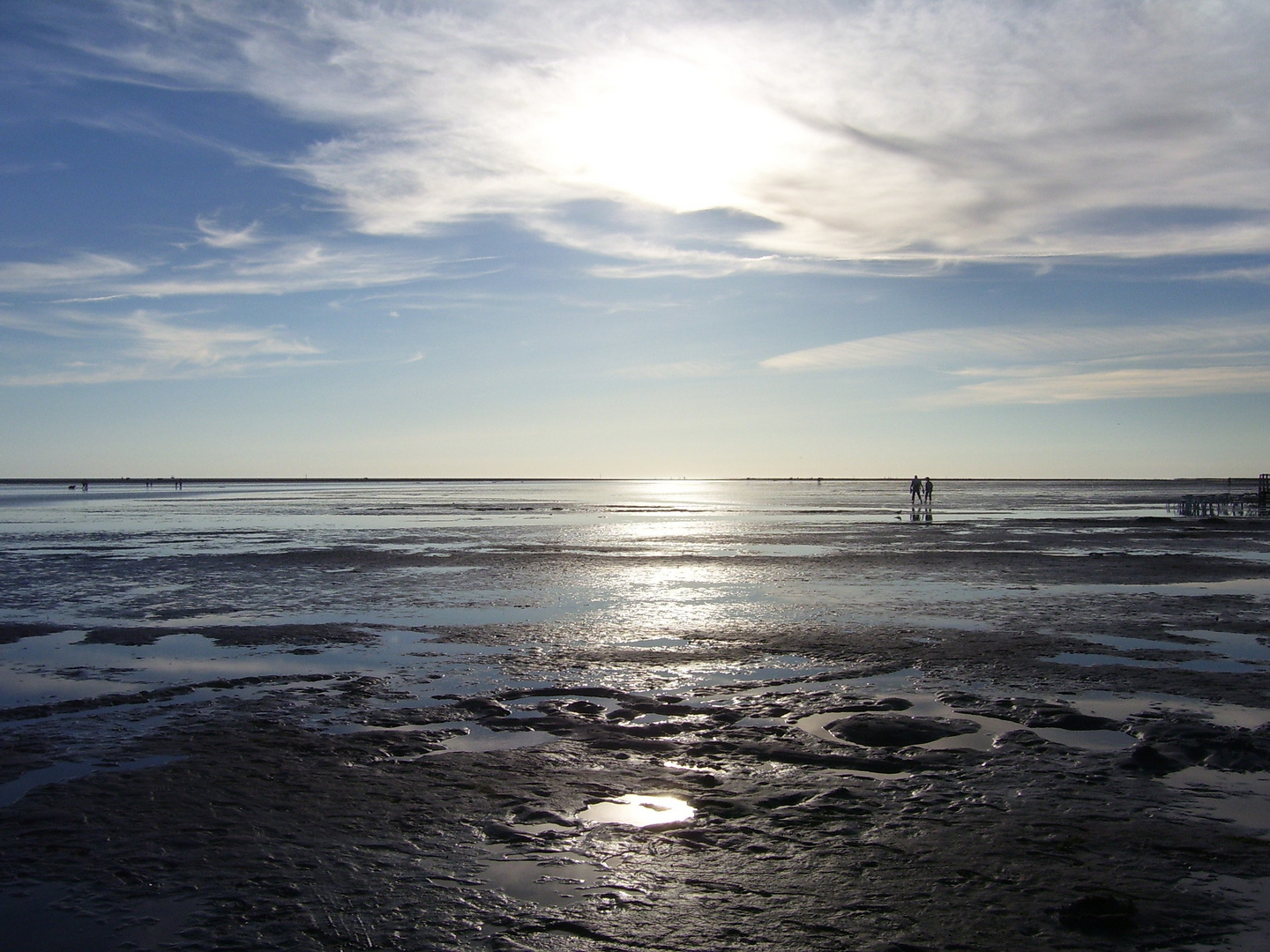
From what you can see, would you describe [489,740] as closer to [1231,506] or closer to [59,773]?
[59,773]

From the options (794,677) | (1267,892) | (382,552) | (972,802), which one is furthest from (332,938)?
(382,552)

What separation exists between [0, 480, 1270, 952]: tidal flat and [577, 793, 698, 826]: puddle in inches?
1.2

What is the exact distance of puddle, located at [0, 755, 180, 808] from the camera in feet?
22.8

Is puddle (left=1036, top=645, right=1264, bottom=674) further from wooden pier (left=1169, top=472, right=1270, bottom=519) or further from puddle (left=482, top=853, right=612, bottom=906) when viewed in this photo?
wooden pier (left=1169, top=472, right=1270, bottom=519)

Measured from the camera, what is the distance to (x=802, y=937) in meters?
4.76

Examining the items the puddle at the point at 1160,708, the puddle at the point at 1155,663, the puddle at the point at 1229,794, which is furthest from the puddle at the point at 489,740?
the puddle at the point at 1155,663

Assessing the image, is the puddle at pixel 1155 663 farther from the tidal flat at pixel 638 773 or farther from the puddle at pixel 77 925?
the puddle at pixel 77 925

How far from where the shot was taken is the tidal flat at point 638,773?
502cm


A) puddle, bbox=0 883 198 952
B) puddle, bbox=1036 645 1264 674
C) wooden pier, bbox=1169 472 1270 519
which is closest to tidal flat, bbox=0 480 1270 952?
puddle, bbox=0 883 198 952

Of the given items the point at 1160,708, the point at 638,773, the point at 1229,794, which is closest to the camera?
the point at 1229,794

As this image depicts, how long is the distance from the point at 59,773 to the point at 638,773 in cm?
502

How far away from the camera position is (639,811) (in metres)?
6.60

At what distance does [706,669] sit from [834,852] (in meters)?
5.71

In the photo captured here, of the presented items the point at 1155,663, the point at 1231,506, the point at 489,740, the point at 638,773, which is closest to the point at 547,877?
the point at 638,773
